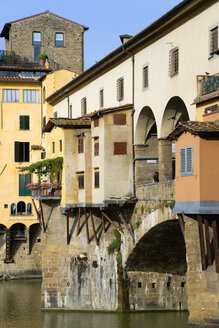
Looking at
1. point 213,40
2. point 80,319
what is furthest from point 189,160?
point 80,319

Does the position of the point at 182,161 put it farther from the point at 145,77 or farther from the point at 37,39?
the point at 37,39

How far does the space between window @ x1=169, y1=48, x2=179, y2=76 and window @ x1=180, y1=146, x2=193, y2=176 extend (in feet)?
27.2

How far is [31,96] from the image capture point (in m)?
77.9

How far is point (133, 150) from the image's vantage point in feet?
156

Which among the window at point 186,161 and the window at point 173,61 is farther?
the window at point 173,61

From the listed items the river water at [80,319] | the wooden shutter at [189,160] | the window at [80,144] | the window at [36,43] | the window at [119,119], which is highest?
the window at [36,43]

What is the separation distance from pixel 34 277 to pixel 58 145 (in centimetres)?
1994

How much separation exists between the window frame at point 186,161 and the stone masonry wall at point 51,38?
53.6 metres

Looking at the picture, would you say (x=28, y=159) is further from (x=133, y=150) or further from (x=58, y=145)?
(x=133, y=150)

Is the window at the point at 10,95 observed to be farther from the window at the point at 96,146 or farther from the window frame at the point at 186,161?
the window frame at the point at 186,161

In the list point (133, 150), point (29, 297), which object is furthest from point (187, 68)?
point (29, 297)

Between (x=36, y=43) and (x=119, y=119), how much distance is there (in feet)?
133

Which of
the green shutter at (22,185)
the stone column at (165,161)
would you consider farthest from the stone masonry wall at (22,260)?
the stone column at (165,161)

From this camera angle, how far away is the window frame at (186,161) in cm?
3191
